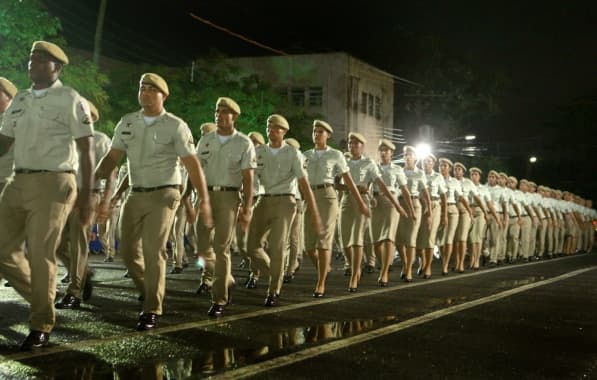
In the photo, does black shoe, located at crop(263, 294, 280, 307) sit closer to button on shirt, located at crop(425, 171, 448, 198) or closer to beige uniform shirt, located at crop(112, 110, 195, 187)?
beige uniform shirt, located at crop(112, 110, 195, 187)

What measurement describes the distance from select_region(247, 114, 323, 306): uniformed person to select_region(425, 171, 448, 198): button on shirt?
604cm

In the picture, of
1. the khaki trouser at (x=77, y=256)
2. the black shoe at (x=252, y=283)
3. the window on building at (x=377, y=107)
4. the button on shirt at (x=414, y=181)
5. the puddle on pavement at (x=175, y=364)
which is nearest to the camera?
the puddle on pavement at (x=175, y=364)

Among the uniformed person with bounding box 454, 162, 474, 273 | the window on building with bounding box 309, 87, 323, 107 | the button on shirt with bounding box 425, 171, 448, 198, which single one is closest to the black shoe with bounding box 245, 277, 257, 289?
the button on shirt with bounding box 425, 171, 448, 198

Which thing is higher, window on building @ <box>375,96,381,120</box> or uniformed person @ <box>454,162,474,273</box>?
window on building @ <box>375,96,381,120</box>

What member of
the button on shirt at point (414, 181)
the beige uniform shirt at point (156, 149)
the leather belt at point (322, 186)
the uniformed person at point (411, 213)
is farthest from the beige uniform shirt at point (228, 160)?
the button on shirt at point (414, 181)

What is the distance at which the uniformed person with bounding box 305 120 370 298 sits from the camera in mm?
10303

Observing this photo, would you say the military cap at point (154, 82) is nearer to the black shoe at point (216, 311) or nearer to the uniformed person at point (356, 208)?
the black shoe at point (216, 311)

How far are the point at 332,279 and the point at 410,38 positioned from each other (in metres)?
46.7

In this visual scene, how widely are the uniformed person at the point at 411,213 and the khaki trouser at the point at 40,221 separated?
7852 millimetres

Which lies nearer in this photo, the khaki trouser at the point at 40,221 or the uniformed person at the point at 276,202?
the khaki trouser at the point at 40,221

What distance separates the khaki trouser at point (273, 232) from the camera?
8883 millimetres

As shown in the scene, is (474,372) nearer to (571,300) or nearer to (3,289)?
(571,300)

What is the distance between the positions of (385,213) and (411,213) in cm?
52

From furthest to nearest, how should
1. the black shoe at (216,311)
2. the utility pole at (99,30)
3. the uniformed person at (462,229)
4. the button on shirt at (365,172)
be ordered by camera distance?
1. the utility pole at (99,30)
2. the uniformed person at (462,229)
3. the button on shirt at (365,172)
4. the black shoe at (216,311)
